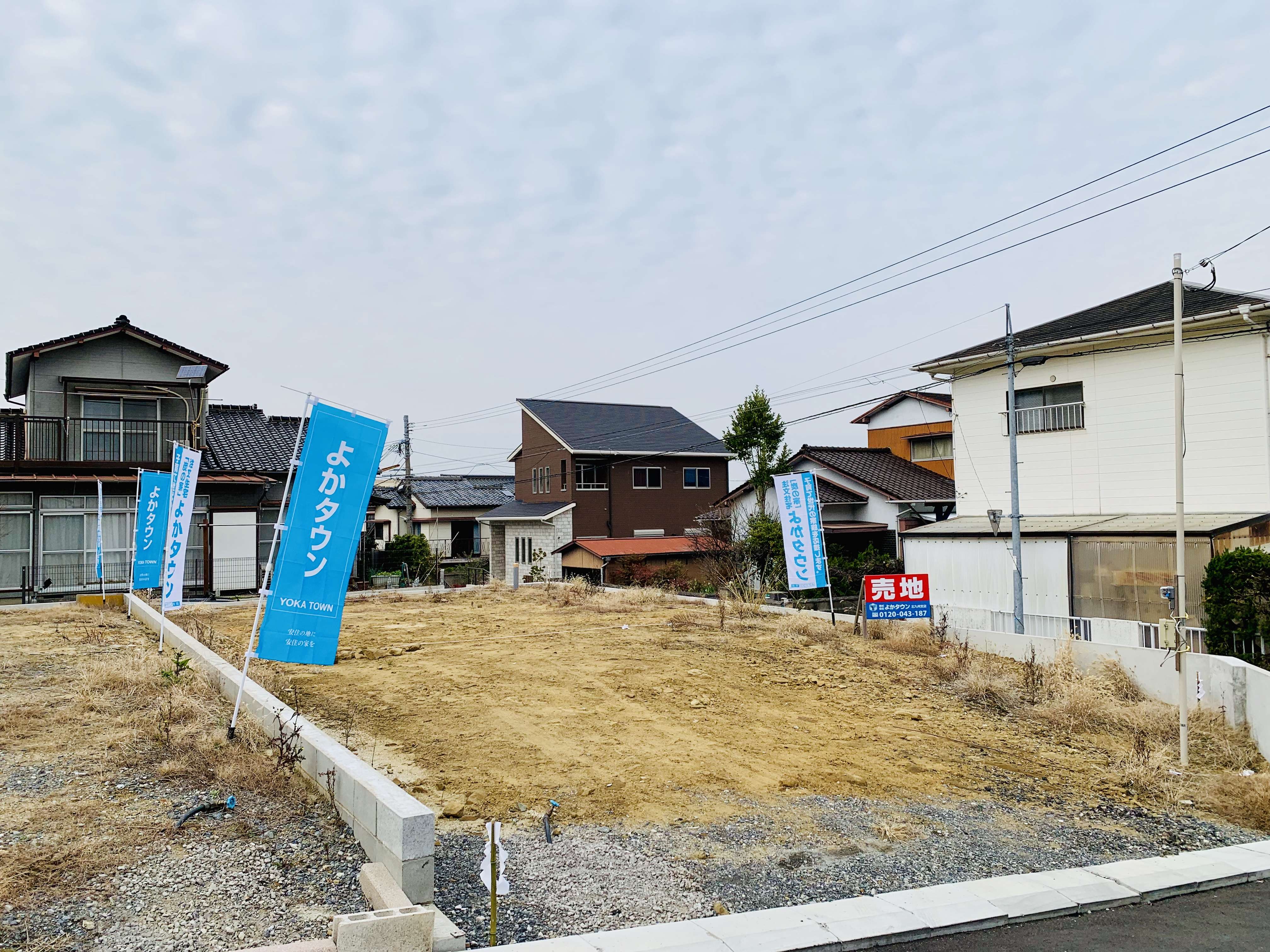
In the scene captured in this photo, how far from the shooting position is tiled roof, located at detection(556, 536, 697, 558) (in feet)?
83.7

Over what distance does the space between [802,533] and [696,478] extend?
16418 millimetres

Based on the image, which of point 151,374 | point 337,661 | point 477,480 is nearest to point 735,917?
point 337,661

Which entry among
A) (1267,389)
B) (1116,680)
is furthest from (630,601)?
(1267,389)

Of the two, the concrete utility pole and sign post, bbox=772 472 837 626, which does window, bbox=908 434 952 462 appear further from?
the concrete utility pole

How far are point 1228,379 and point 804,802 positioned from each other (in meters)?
11.3

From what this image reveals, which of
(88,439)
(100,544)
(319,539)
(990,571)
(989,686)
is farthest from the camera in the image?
(88,439)

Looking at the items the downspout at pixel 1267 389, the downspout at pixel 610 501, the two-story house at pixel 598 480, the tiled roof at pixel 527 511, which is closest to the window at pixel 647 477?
the two-story house at pixel 598 480

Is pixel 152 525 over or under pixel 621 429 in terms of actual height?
under

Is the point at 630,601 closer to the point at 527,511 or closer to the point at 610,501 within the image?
the point at 610,501

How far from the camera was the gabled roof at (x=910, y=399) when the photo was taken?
25.8 m

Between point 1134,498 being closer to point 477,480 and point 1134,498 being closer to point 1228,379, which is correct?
point 1228,379

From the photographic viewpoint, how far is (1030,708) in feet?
30.2

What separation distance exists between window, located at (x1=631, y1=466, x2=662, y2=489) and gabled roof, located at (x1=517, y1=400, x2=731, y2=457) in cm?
62

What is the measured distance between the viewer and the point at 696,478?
1231 inches
